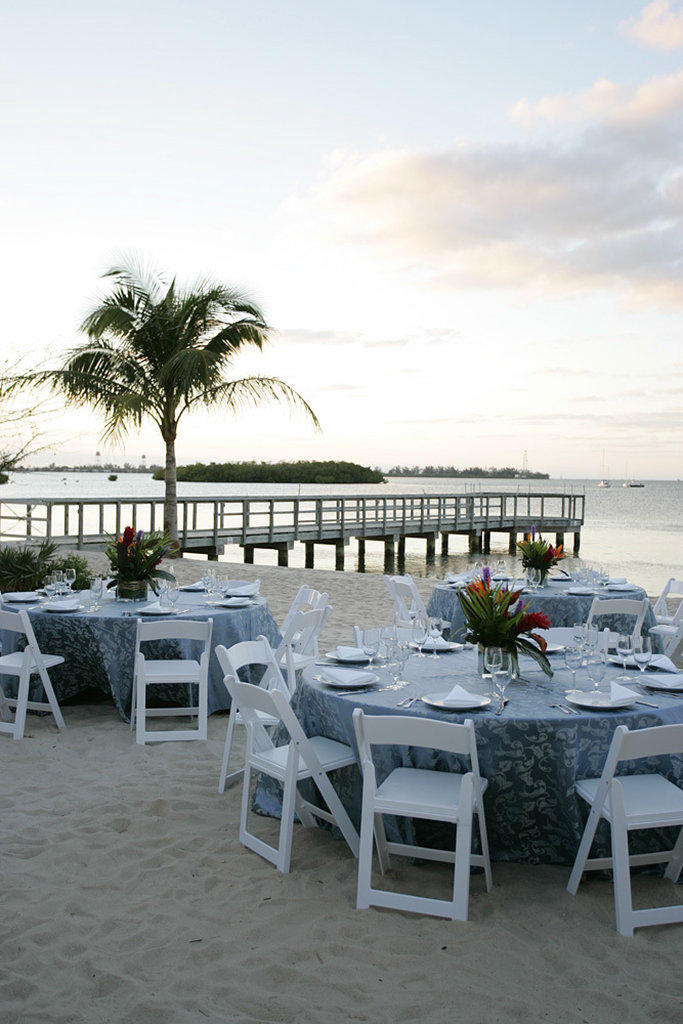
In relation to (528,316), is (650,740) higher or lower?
lower

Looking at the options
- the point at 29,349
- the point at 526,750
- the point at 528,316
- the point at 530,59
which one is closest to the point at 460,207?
the point at 530,59

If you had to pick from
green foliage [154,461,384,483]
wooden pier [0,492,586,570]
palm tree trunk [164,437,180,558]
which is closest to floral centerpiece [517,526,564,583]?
wooden pier [0,492,586,570]

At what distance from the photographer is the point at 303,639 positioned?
19.3ft

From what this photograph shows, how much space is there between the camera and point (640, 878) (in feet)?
10.7

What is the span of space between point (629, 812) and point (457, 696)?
79cm

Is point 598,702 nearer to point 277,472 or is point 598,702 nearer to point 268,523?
point 268,523

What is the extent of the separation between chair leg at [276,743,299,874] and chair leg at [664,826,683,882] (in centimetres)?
157

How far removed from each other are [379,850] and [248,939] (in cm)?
67

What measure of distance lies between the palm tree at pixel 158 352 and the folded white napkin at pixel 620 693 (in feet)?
35.9

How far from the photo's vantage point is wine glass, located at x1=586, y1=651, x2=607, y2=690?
3.74m

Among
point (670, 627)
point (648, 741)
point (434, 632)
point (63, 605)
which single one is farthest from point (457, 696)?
point (670, 627)

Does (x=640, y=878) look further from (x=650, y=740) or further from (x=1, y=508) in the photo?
(x=1, y=508)

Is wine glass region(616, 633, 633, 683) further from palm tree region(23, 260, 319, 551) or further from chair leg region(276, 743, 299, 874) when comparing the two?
palm tree region(23, 260, 319, 551)

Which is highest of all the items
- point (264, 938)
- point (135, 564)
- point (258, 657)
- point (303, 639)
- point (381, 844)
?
point (135, 564)
